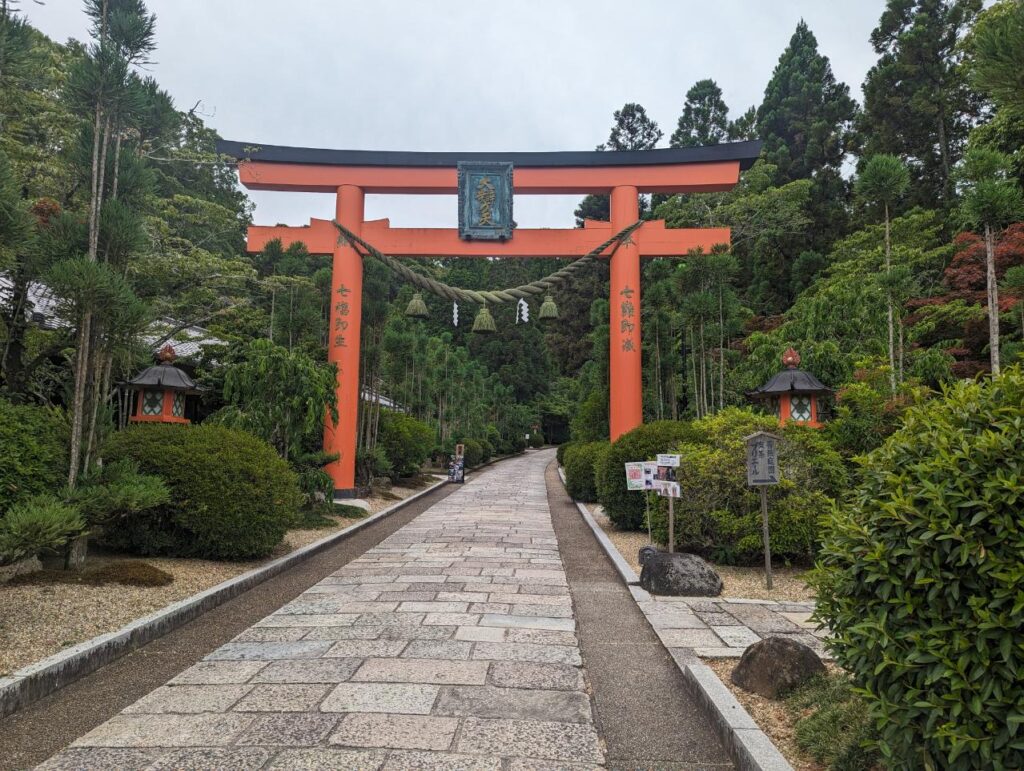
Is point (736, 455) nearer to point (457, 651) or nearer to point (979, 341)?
point (457, 651)

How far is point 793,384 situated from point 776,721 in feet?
22.9

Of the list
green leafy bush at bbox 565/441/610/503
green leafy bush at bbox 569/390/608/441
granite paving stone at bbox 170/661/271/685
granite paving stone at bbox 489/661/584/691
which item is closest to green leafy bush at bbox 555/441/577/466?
green leafy bush at bbox 569/390/608/441

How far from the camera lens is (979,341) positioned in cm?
1508

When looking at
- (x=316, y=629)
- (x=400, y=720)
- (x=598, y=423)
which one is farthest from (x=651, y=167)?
(x=400, y=720)

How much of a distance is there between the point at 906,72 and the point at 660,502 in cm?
2453

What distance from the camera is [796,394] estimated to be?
958 centimetres

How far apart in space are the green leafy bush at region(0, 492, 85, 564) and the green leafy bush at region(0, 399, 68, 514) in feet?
1.57

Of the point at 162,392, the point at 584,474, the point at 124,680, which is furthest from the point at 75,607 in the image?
the point at 584,474

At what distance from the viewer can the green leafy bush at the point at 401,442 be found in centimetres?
1859

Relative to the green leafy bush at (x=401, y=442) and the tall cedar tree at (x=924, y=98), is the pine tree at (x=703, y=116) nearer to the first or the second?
the tall cedar tree at (x=924, y=98)

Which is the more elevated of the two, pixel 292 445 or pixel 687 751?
pixel 292 445

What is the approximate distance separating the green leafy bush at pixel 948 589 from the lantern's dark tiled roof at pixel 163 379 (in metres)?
9.21

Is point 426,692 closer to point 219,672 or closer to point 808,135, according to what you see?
point 219,672

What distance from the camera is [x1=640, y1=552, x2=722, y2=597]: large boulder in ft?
20.7
